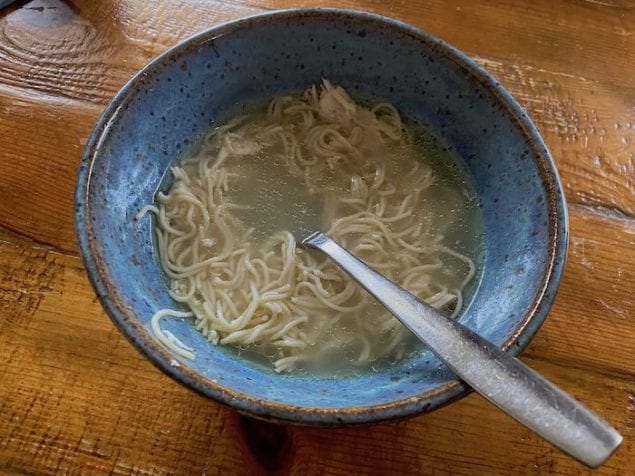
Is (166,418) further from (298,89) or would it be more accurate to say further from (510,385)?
(298,89)

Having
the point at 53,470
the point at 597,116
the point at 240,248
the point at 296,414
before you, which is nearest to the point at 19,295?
the point at 53,470

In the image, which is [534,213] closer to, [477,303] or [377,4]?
[477,303]

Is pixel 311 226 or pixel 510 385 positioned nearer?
pixel 510 385

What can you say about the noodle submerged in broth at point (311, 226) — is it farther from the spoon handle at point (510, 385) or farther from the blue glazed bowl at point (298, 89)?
the spoon handle at point (510, 385)

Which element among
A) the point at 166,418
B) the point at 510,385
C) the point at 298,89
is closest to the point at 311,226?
the point at 298,89

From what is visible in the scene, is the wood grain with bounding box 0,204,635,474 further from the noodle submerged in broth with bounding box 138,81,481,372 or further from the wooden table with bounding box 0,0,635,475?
the noodle submerged in broth with bounding box 138,81,481,372
